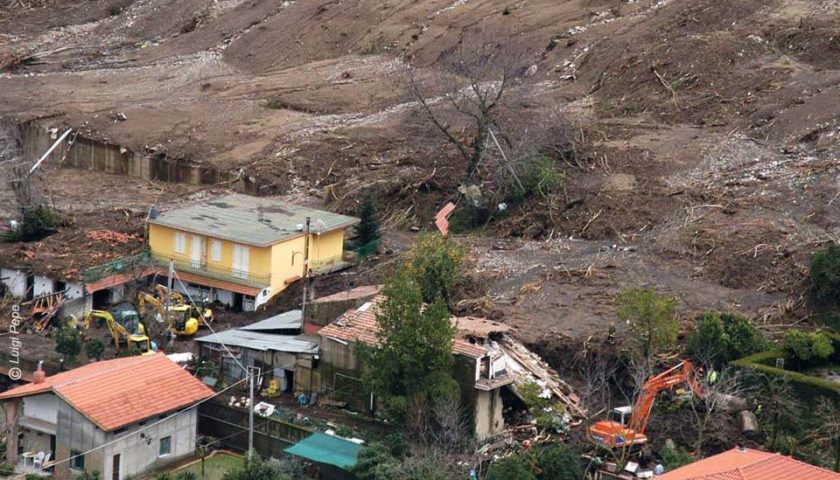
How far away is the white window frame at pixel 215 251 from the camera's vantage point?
46.2 meters

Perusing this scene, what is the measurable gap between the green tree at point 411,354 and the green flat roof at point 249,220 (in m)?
8.85

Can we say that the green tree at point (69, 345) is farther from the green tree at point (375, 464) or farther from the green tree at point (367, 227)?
the green tree at point (367, 227)

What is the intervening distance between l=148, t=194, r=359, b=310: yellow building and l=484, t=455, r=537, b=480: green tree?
13.0 m

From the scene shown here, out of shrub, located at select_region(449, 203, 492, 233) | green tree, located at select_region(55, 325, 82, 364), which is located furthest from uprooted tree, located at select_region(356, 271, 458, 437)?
shrub, located at select_region(449, 203, 492, 233)

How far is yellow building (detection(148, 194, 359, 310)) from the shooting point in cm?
4572

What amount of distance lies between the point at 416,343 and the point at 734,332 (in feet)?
22.3

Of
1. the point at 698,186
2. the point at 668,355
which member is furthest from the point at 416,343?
the point at 698,186

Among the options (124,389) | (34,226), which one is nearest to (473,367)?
(124,389)

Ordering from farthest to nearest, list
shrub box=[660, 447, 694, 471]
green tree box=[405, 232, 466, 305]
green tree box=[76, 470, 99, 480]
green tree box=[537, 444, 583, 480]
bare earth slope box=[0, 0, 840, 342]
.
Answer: bare earth slope box=[0, 0, 840, 342], green tree box=[405, 232, 466, 305], green tree box=[76, 470, 99, 480], shrub box=[660, 447, 694, 471], green tree box=[537, 444, 583, 480]

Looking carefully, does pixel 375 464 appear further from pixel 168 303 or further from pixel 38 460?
pixel 168 303

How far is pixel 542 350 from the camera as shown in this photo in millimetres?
40219

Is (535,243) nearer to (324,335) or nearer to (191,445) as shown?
(324,335)

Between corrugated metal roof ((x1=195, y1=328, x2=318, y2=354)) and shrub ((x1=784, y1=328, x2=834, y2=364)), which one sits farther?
corrugated metal roof ((x1=195, y1=328, x2=318, y2=354))

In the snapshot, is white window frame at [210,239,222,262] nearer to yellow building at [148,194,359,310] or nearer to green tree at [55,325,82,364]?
yellow building at [148,194,359,310]
